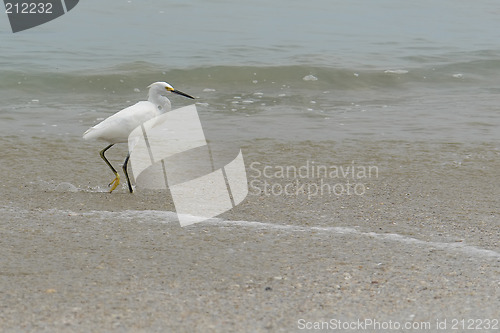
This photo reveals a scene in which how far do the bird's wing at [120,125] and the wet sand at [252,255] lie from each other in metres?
0.42

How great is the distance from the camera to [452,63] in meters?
11.9

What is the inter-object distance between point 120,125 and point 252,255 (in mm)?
1848

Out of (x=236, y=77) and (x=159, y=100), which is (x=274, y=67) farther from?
(x=159, y=100)

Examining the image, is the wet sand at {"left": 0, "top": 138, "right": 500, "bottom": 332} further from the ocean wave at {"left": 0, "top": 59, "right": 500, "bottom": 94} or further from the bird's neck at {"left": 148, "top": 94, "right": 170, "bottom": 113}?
the ocean wave at {"left": 0, "top": 59, "right": 500, "bottom": 94}

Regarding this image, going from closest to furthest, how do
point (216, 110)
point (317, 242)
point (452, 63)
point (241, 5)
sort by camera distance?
point (317, 242) < point (216, 110) < point (452, 63) < point (241, 5)

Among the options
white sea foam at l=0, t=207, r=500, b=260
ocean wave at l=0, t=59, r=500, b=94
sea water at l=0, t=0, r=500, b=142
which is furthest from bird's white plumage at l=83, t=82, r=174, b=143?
ocean wave at l=0, t=59, r=500, b=94

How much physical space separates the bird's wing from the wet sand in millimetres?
417

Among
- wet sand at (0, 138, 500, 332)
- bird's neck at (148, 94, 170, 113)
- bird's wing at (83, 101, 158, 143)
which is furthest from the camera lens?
bird's neck at (148, 94, 170, 113)

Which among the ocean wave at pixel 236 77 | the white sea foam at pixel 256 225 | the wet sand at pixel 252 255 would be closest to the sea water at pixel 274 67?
the ocean wave at pixel 236 77

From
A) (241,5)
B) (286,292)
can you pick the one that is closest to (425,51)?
(241,5)

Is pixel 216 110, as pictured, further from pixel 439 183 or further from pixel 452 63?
pixel 452 63

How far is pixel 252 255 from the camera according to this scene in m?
4.30

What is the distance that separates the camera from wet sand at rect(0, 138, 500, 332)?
3523mm

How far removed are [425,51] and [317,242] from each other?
9060 mm
